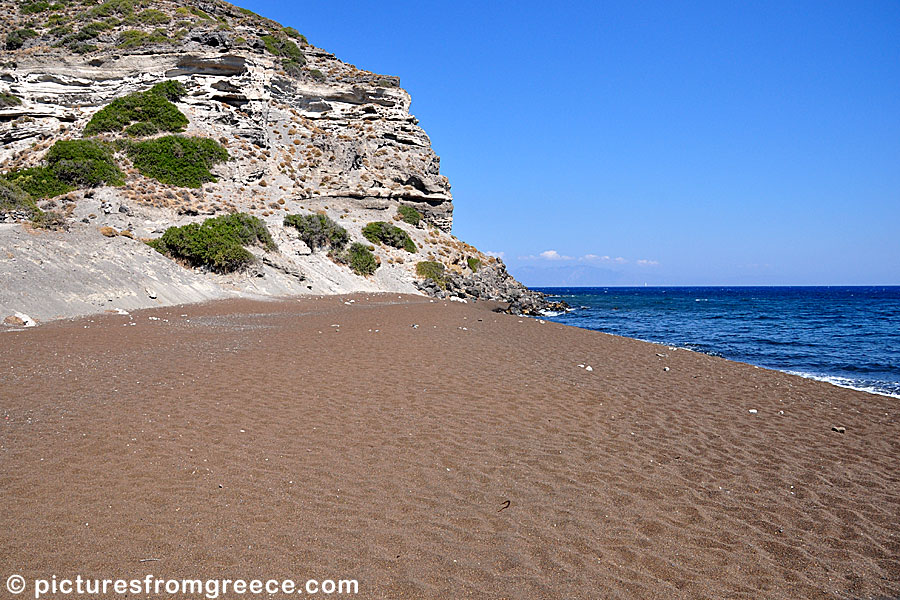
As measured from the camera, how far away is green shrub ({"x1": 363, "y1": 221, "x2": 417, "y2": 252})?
3756cm

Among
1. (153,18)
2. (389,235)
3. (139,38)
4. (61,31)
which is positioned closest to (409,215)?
(389,235)

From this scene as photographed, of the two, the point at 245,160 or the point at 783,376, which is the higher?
the point at 245,160

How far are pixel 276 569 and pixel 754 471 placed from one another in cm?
554

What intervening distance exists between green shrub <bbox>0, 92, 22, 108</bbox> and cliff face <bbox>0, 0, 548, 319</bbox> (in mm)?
197

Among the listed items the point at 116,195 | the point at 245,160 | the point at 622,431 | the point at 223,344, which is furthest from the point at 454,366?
the point at 245,160

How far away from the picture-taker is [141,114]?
126 feet

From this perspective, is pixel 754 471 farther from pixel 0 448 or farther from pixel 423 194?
pixel 423 194

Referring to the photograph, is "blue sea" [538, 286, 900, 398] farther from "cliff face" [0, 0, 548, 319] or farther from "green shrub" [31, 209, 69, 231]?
"green shrub" [31, 209, 69, 231]

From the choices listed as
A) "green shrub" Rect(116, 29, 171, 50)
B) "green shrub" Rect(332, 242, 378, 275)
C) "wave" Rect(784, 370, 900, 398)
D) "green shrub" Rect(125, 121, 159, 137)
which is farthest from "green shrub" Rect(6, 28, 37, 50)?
"wave" Rect(784, 370, 900, 398)

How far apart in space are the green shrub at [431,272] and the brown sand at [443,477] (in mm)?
25207

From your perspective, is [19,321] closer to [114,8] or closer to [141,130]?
[141,130]

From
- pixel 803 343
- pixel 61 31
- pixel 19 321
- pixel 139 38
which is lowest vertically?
pixel 803 343

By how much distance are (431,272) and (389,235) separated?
4.10 metres

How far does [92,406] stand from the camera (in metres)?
7.83
